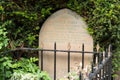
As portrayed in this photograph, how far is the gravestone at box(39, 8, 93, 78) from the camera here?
3.89m

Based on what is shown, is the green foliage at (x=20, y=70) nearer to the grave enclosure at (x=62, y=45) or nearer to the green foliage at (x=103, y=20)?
the grave enclosure at (x=62, y=45)

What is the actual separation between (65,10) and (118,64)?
0.95m

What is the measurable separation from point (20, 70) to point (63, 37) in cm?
73

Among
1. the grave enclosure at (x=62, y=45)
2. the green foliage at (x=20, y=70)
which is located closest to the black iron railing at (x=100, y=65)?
the grave enclosure at (x=62, y=45)

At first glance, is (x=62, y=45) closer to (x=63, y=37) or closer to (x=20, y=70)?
(x=63, y=37)

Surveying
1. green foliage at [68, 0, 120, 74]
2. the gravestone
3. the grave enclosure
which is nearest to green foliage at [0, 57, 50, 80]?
the grave enclosure

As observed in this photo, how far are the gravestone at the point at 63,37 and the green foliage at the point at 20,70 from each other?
0.30m

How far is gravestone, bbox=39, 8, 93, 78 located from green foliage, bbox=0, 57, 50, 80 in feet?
0.98

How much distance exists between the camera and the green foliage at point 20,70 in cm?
342

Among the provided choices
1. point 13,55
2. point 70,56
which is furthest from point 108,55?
point 13,55

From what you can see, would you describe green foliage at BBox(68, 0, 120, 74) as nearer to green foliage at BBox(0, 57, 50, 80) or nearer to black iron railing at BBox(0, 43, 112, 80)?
black iron railing at BBox(0, 43, 112, 80)

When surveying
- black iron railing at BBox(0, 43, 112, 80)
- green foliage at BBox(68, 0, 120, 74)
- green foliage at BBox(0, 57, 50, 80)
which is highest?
green foliage at BBox(68, 0, 120, 74)

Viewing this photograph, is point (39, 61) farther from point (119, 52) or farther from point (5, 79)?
point (119, 52)

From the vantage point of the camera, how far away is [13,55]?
4039 millimetres
